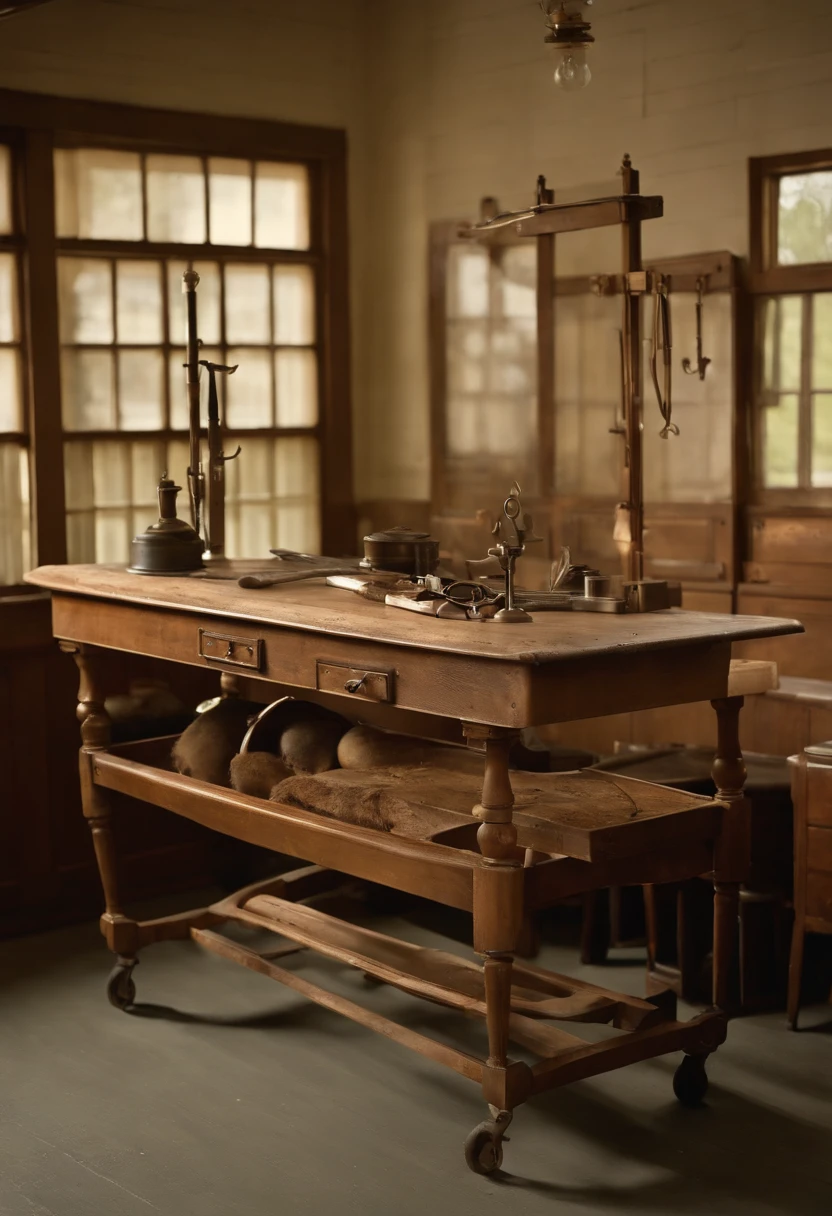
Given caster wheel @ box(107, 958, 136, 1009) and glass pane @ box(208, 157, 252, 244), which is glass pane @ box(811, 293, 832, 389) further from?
caster wheel @ box(107, 958, 136, 1009)

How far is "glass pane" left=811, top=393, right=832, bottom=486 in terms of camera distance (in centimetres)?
521

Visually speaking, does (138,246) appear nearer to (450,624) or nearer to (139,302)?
(139,302)

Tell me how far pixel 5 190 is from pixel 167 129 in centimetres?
68

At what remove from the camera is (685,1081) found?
404 centimetres

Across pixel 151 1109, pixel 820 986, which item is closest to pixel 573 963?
pixel 820 986

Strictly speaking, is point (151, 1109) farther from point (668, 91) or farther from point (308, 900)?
point (668, 91)

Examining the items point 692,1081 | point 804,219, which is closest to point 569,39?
point 804,219

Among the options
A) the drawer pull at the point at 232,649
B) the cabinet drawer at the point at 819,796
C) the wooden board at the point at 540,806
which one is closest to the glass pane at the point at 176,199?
the drawer pull at the point at 232,649

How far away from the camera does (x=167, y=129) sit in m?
5.76

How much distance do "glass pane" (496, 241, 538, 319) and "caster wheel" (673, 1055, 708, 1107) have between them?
3.04 m

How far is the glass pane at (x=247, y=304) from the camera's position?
6.10m

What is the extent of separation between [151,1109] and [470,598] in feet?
5.37

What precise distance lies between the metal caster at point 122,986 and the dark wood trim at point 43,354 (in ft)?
5.19

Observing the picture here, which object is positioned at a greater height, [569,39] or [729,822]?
[569,39]
